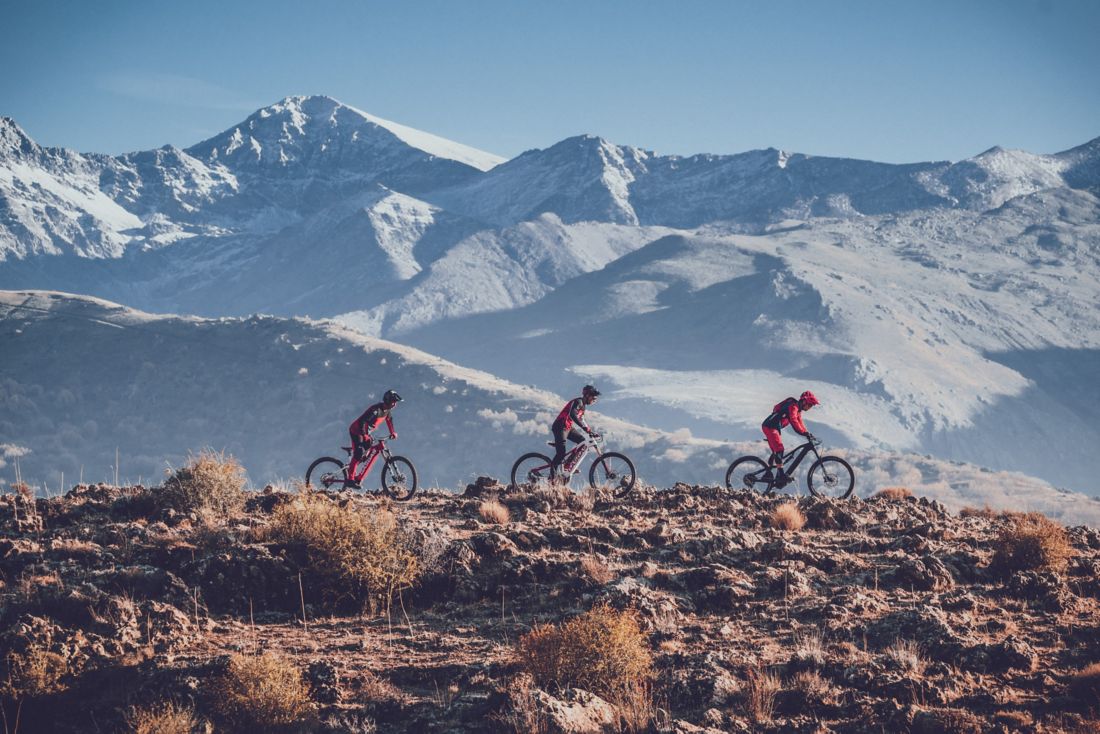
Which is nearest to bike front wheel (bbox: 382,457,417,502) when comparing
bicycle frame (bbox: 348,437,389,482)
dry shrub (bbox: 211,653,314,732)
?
bicycle frame (bbox: 348,437,389,482)

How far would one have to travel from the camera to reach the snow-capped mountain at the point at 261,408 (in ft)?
408

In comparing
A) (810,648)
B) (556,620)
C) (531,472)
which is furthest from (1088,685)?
(531,472)

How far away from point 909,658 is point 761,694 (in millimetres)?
1592

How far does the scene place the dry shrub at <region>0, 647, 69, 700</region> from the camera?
8703 millimetres

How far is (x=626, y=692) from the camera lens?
28.0ft

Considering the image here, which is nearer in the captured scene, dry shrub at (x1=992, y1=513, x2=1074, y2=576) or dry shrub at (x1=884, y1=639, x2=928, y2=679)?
dry shrub at (x1=884, y1=639, x2=928, y2=679)

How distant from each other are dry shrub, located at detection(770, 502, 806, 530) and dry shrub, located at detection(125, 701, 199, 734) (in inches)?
337

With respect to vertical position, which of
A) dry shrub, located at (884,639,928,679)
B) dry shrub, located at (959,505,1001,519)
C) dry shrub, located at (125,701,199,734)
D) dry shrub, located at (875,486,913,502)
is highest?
dry shrub, located at (875,486,913,502)

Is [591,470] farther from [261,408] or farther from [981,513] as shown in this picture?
[261,408]

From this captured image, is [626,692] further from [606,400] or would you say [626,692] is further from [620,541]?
[606,400]

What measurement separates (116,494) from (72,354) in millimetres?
170381

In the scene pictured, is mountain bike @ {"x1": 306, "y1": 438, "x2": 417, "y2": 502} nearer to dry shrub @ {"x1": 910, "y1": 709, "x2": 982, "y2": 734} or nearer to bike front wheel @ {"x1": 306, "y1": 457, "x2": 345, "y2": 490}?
bike front wheel @ {"x1": 306, "y1": 457, "x2": 345, "y2": 490}

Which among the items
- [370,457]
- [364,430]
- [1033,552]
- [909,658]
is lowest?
[909,658]

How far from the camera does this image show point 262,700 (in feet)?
27.4
